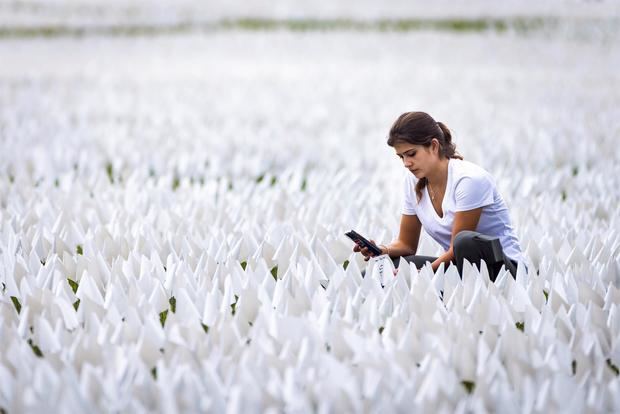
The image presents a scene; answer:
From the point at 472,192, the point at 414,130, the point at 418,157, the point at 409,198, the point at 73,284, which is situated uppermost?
the point at 414,130

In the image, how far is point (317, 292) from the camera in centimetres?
292

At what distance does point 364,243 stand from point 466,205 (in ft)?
1.40

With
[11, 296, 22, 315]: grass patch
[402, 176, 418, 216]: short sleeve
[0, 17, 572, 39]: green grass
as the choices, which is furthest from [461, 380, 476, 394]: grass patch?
[0, 17, 572, 39]: green grass

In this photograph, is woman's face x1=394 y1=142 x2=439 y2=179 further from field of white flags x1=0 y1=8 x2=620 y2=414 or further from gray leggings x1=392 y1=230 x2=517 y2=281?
field of white flags x1=0 y1=8 x2=620 y2=414

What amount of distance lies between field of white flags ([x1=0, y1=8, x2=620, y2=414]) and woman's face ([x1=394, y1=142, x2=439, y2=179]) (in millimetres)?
413

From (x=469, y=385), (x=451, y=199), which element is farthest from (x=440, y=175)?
(x=469, y=385)

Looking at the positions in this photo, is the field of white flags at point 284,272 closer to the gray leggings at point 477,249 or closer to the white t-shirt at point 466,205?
the gray leggings at point 477,249

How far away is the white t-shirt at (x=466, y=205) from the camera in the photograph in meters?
3.28

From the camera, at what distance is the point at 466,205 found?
10.8ft

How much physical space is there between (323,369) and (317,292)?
56cm

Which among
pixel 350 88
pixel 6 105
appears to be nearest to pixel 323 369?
pixel 6 105

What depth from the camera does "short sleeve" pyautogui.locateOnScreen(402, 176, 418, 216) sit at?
354cm

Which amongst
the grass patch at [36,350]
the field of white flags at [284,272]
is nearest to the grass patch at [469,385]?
the field of white flags at [284,272]

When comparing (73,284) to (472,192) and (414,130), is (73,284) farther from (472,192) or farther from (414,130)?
(472,192)
